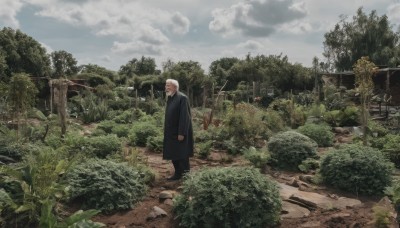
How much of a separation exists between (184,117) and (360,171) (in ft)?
8.33

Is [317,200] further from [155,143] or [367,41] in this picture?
[367,41]

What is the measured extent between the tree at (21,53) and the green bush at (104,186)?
2224 cm

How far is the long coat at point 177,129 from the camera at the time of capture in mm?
6407

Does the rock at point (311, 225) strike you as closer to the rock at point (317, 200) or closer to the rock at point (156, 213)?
the rock at point (317, 200)

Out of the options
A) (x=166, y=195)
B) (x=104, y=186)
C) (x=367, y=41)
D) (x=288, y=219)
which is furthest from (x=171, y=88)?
(x=367, y=41)

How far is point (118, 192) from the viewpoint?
5203 millimetres

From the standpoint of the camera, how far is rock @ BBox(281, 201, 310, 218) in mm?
5008

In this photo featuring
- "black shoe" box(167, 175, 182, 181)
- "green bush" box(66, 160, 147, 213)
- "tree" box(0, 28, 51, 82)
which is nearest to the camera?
"green bush" box(66, 160, 147, 213)

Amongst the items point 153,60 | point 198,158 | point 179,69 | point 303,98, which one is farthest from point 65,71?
point 198,158

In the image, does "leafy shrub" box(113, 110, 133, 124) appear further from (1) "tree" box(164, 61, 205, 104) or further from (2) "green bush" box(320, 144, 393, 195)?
(1) "tree" box(164, 61, 205, 104)

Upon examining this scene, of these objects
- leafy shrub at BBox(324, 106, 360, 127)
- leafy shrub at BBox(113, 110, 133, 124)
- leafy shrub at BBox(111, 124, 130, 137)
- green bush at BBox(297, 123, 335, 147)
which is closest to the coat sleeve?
green bush at BBox(297, 123, 335, 147)

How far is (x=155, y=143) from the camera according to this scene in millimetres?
9320

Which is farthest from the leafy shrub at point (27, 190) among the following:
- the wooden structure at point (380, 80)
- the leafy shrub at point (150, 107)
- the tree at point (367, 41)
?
the tree at point (367, 41)

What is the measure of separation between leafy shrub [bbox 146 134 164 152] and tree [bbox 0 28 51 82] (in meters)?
18.7
